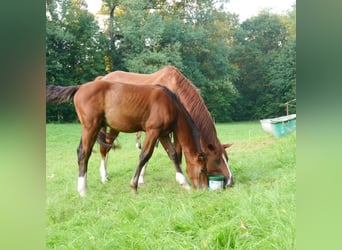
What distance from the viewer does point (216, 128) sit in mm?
1554

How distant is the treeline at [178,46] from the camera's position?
4.46ft

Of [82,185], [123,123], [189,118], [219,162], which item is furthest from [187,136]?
[82,185]

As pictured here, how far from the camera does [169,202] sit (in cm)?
150

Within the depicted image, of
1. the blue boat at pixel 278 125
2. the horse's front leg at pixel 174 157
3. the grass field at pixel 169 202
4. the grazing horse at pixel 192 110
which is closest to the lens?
the grass field at pixel 169 202

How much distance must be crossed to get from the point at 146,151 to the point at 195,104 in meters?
0.31

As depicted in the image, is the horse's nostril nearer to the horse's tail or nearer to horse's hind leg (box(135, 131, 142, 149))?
horse's hind leg (box(135, 131, 142, 149))

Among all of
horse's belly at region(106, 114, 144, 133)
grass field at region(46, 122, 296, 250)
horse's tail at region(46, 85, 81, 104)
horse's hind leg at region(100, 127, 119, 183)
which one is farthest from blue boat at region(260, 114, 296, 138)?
horse's tail at region(46, 85, 81, 104)

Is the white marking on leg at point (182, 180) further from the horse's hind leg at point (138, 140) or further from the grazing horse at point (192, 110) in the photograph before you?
the horse's hind leg at point (138, 140)

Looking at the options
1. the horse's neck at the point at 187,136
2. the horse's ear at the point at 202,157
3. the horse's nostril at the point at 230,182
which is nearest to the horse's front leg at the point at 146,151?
the horse's neck at the point at 187,136

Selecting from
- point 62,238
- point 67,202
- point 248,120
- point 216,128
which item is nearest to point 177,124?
point 216,128

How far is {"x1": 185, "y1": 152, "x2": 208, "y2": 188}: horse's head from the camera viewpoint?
1666 mm
